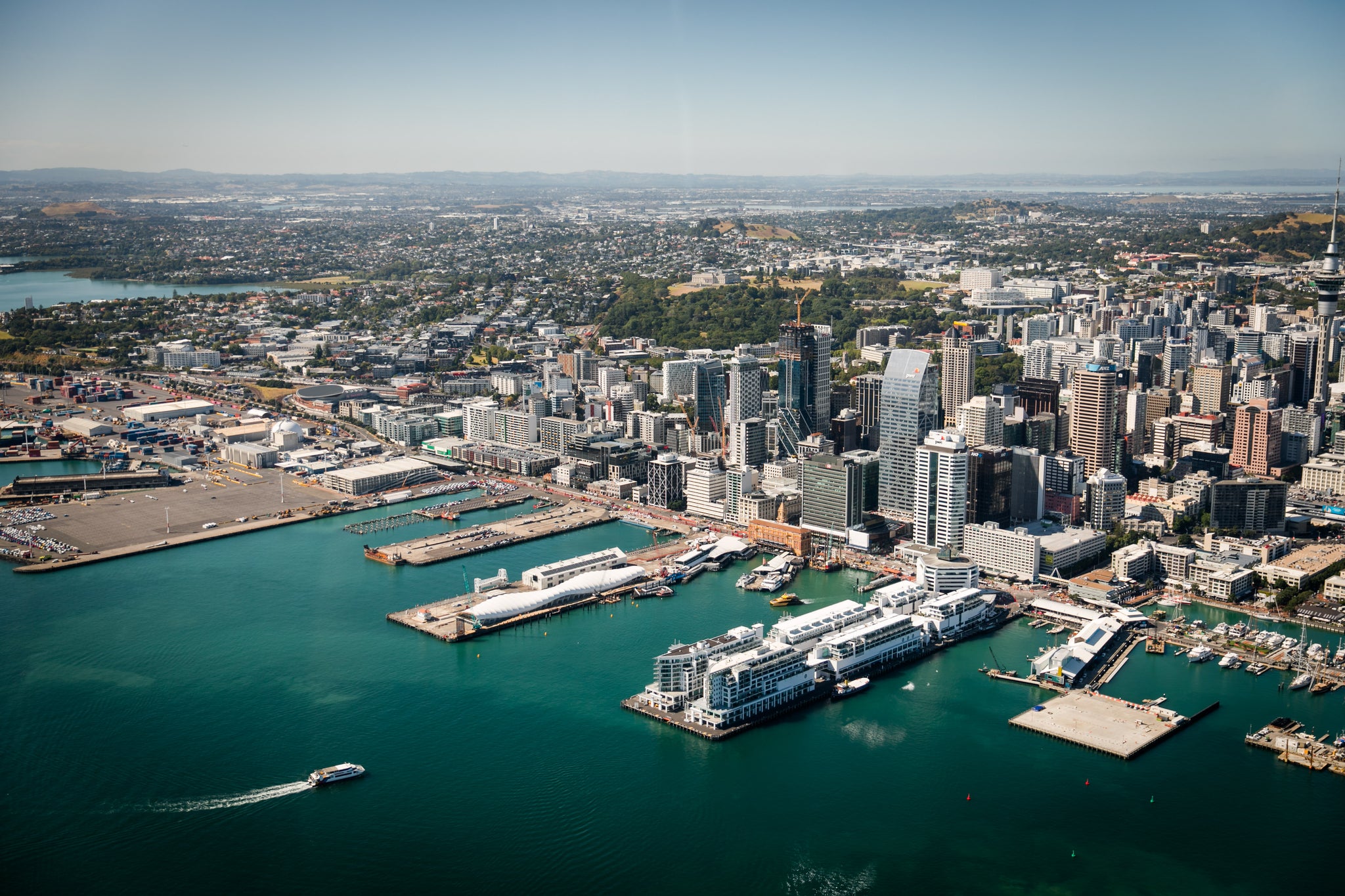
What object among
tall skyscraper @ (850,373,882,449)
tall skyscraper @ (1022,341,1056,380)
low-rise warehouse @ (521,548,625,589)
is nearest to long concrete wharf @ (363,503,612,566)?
low-rise warehouse @ (521,548,625,589)

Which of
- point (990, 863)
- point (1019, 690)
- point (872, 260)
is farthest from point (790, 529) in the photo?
point (872, 260)

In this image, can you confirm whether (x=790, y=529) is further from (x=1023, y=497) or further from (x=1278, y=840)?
(x=1278, y=840)

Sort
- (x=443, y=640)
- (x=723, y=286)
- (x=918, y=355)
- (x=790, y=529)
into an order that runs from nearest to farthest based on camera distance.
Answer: (x=443, y=640) → (x=790, y=529) → (x=918, y=355) → (x=723, y=286)

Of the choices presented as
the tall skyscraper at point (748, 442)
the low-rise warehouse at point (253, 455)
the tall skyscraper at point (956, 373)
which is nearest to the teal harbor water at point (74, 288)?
the low-rise warehouse at point (253, 455)

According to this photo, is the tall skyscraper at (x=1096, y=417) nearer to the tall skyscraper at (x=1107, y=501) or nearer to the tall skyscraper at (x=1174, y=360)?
the tall skyscraper at (x=1107, y=501)

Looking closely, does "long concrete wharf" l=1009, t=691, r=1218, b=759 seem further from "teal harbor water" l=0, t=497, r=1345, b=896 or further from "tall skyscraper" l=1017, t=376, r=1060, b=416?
"tall skyscraper" l=1017, t=376, r=1060, b=416

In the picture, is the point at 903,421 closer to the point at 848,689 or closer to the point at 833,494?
the point at 833,494
